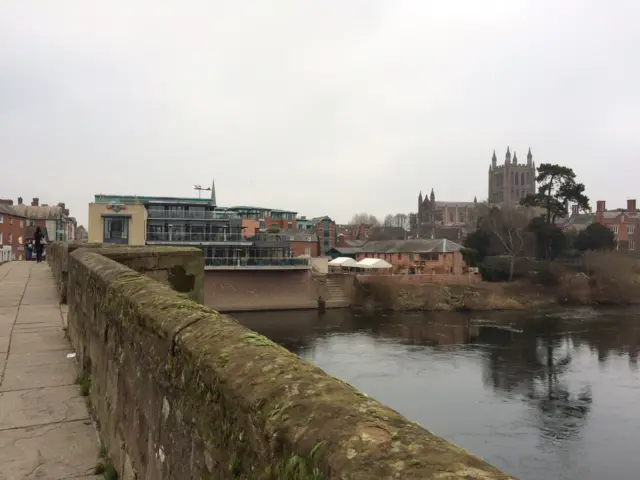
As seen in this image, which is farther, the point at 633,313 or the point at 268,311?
the point at 268,311

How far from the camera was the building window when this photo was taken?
4672 cm

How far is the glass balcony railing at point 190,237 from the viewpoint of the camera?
46.0 metres

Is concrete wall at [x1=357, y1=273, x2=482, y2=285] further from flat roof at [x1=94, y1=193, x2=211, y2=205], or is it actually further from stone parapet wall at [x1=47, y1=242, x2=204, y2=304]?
stone parapet wall at [x1=47, y1=242, x2=204, y2=304]

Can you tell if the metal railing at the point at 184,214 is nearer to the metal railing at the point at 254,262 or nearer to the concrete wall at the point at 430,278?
the metal railing at the point at 254,262

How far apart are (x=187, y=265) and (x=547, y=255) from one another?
197 ft

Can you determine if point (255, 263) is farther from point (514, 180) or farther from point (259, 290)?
point (514, 180)

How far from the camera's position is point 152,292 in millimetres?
3082

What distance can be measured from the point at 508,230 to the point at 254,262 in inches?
1275

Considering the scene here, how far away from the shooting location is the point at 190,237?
47000 millimetres

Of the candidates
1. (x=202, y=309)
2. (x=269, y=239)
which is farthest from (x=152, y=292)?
(x=269, y=239)

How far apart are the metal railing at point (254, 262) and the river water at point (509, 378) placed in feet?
21.9

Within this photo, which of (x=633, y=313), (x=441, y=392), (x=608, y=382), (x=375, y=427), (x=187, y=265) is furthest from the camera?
(x=633, y=313)

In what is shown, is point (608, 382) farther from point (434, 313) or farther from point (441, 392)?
point (434, 313)

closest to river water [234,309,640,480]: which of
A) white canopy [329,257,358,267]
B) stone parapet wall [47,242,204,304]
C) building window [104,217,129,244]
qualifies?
stone parapet wall [47,242,204,304]
